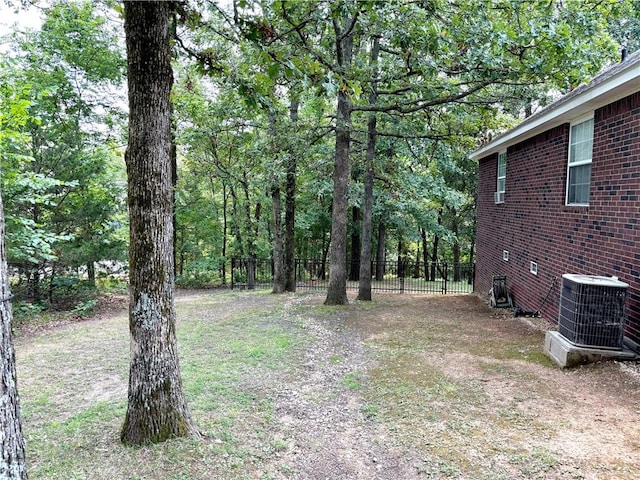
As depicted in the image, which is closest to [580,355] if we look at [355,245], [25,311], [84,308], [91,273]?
[84,308]

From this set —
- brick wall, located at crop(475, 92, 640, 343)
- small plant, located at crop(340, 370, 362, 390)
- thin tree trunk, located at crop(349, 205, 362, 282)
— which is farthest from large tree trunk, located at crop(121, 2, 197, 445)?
thin tree trunk, located at crop(349, 205, 362, 282)

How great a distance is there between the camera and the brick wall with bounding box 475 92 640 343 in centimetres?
504

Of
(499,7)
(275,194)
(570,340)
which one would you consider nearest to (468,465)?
(570,340)

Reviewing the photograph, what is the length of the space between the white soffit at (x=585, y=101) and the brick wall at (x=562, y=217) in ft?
0.40

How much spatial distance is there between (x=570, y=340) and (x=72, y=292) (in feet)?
36.8

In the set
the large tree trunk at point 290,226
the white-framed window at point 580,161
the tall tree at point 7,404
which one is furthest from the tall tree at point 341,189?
the tall tree at point 7,404

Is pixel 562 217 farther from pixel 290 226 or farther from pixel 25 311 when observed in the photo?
pixel 25 311

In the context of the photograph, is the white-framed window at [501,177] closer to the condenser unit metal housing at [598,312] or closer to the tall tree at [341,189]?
the tall tree at [341,189]

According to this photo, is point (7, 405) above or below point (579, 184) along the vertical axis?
below

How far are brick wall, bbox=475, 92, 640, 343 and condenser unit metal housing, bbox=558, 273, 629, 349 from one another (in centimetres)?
38

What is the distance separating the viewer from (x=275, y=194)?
1294cm

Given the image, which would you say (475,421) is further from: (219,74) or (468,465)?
(219,74)

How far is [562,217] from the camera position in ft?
22.7

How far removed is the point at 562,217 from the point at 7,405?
7594 millimetres
